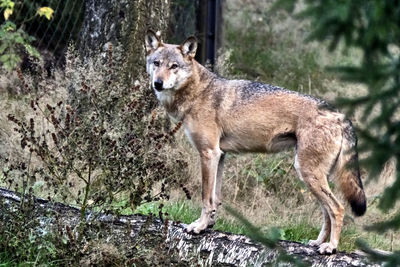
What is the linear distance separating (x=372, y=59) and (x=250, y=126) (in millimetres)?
3502

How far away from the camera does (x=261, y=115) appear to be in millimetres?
5922

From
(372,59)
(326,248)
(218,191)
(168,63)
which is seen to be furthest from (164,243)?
(372,59)

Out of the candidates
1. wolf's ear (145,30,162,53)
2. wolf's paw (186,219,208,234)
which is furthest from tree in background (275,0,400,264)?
wolf's ear (145,30,162,53)

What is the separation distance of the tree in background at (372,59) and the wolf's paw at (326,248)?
2571mm

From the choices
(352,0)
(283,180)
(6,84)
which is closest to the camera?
(352,0)

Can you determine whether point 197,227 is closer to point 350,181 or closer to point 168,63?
point 350,181

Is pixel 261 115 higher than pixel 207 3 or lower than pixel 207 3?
lower

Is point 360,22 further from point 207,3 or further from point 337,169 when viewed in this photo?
point 207,3

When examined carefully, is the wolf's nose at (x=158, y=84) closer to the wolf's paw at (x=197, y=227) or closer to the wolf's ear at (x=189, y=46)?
the wolf's ear at (x=189, y=46)

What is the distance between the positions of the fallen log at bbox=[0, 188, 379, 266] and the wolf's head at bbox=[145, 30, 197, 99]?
1.29 meters

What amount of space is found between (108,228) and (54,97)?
3446 millimetres

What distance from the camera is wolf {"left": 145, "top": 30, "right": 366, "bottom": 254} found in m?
5.54

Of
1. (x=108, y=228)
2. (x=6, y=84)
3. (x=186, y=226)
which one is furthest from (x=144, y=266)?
(x=6, y=84)

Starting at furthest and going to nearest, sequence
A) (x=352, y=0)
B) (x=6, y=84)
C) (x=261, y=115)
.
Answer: (x=6, y=84) → (x=261, y=115) → (x=352, y=0)
